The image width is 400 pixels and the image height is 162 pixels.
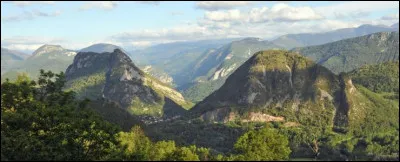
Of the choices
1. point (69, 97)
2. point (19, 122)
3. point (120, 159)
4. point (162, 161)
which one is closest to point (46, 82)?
Result: point (69, 97)

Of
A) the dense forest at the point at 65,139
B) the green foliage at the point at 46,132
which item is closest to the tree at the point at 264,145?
the dense forest at the point at 65,139

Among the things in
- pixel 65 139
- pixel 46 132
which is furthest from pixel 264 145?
pixel 46 132

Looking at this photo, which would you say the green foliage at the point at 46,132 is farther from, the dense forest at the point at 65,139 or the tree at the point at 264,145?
the tree at the point at 264,145

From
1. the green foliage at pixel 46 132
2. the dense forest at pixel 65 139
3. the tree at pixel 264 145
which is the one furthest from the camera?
the tree at pixel 264 145

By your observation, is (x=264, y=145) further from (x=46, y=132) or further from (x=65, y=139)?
(x=46, y=132)

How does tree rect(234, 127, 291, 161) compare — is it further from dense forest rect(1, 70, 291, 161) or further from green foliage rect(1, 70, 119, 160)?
green foliage rect(1, 70, 119, 160)

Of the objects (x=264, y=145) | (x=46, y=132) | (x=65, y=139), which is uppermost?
(x=46, y=132)

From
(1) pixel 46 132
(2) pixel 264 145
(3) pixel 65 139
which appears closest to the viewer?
(3) pixel 65 139

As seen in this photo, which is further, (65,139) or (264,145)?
(264,145)

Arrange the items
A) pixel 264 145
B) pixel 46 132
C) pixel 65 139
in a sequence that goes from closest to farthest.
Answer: pixel 65 139
pixel 46 132
pixel 264 145

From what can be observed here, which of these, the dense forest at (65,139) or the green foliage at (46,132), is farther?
the green foliage at (46,132)

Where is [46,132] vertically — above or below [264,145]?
above

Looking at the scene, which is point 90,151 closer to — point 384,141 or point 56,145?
point 56,145

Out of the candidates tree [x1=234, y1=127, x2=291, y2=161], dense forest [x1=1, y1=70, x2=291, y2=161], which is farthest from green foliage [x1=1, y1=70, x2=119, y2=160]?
tree [x1=234, y1=127, x2=291, y2=161]
